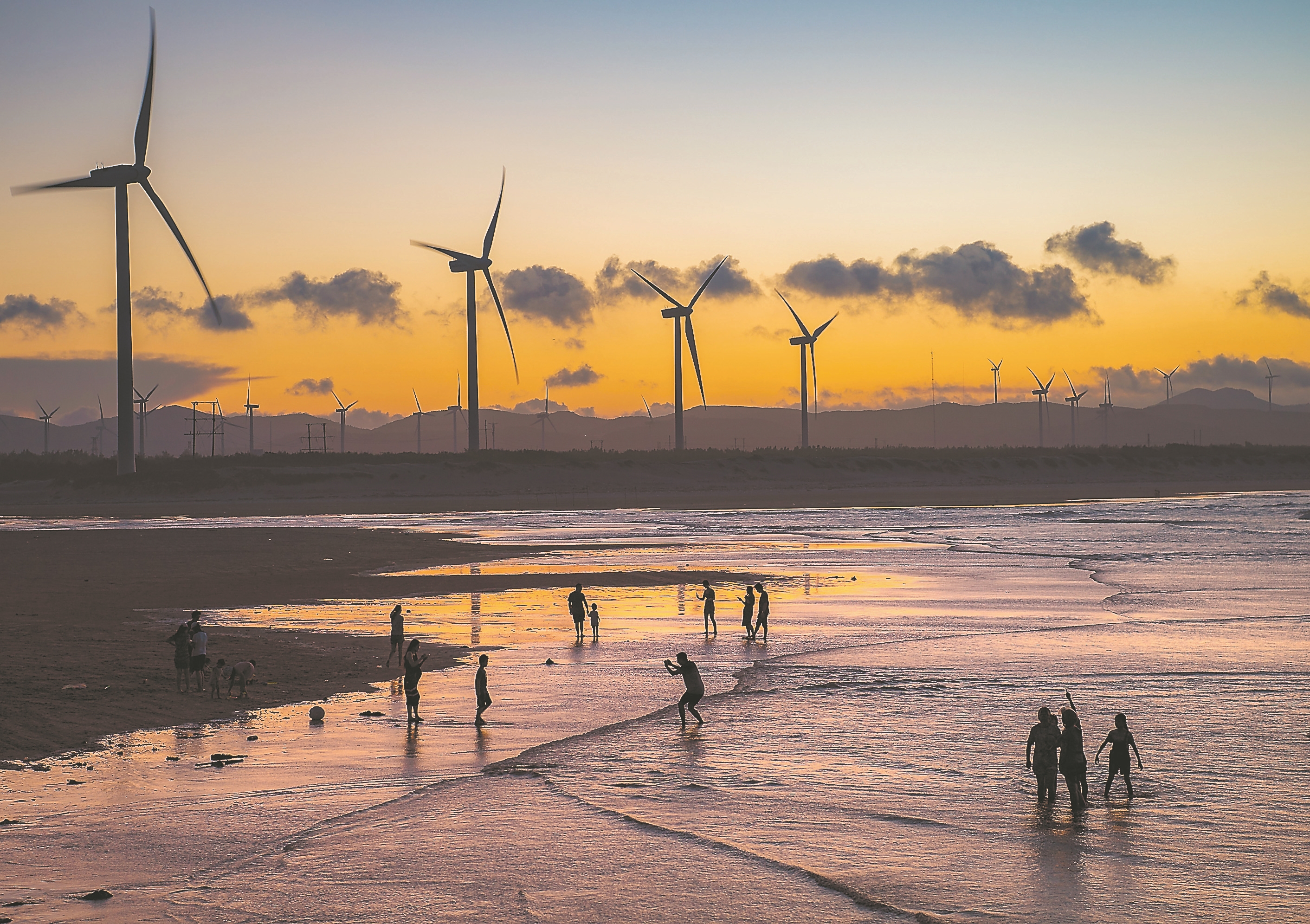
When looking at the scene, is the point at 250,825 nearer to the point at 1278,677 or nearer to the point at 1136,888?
the point at 1136,888

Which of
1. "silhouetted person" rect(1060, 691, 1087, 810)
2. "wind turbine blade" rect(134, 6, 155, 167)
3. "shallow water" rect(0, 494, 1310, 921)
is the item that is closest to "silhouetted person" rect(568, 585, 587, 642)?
"shallow water" rect(0, 494, 1310, 921)

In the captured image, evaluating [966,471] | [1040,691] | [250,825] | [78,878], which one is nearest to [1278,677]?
[1040,691]

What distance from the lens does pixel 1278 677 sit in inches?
1016

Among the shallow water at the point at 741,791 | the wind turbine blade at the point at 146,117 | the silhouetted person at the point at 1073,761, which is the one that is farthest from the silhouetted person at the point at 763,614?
the wind turbine blade at the point at 146,117

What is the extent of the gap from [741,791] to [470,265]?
12530 centimetres

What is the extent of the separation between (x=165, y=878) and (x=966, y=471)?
500 ft

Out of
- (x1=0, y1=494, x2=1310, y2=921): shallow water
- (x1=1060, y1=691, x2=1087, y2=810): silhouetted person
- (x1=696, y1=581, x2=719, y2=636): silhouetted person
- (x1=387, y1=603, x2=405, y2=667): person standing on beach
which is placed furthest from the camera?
(x1=696, y1=581, x2=719, y2=636): silhouetted person

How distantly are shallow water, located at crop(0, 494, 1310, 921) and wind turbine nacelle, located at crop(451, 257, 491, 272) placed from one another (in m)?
105

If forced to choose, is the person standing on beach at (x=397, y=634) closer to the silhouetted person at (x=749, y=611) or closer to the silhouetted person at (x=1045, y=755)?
Result: the silhouetted person at (x=749, y=611)

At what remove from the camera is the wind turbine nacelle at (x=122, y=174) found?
104 meters

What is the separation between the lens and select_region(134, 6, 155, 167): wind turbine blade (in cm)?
9367

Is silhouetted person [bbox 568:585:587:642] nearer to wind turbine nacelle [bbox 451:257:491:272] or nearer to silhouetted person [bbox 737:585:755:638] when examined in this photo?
silhouetted person [bbox 737:585:755:638]

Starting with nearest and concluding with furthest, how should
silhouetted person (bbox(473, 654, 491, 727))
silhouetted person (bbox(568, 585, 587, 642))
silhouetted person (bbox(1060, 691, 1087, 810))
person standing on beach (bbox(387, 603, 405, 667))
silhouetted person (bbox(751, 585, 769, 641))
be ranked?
1. silhouetted person (bbox(1060, 691, 1087, 810))
2. silhouetted person (bbox(473, 654, 491, 727))
3. person standing on beach (bbox(387, 603, 405, 667))
4. silhouetted person (bbox(568, 585, 587, 642))
5. silhouetted person (bbox(751, 585, 769, 641))

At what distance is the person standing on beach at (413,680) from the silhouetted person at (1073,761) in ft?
33.2
